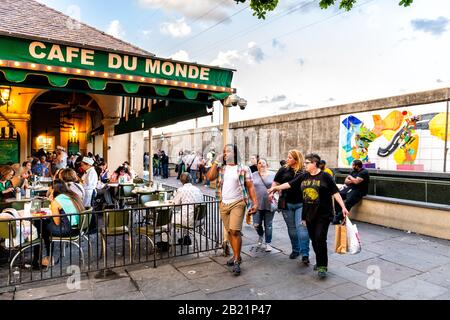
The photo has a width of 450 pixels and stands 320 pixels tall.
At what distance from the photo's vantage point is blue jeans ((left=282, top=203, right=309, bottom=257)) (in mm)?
4949

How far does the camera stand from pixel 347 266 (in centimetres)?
487

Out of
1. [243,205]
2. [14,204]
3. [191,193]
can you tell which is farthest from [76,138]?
[243,205]

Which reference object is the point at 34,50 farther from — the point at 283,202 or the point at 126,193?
the point at 126,193

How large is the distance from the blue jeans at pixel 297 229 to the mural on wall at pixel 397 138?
21.9ft

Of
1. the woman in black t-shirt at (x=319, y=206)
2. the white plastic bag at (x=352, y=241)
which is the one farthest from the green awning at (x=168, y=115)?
the white plastic bag at (x=352, y=241)

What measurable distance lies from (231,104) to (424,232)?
197 inches

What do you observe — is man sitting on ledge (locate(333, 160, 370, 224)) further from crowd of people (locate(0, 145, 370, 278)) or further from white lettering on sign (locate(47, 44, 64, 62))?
white lettering on sign (locate(47, 44, 64, 62))

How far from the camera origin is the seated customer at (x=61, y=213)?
453 centimetres

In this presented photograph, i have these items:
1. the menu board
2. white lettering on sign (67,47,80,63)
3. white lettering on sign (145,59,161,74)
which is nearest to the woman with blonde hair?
white lettering on sign (145,59,161,74)

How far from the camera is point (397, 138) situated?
35.1 feet

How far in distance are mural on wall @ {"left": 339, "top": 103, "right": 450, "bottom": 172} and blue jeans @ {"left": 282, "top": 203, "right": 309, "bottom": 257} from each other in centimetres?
667

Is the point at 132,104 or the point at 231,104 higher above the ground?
the point at 132,104
